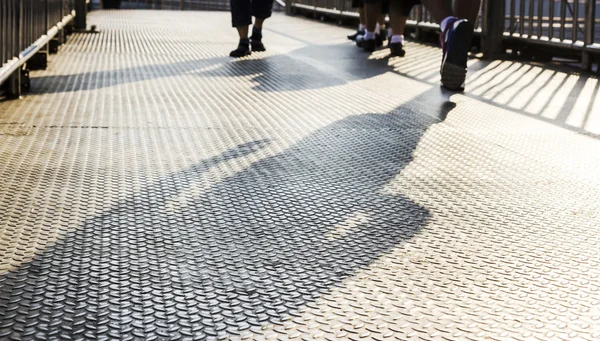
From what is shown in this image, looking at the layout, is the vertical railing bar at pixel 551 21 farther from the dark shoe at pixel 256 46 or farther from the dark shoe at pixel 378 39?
the dark shoe at pixel 256 46

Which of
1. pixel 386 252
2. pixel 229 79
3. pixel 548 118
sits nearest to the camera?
pixel 386 252

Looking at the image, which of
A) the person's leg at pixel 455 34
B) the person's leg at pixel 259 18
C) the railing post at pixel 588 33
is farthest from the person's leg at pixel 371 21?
the person's leg at pixel 455 34

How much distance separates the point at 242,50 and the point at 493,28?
2.29m

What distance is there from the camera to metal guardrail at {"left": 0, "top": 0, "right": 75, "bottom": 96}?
169 inches

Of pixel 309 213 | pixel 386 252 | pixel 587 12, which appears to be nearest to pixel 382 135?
pixel 309 213

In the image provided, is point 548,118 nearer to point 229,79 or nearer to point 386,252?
point 229,79

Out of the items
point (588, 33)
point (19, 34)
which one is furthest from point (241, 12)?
point (19, 34)

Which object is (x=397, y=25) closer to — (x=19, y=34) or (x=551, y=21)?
(x=551, y=21)

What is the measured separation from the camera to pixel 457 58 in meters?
5.40

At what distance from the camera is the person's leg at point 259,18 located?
8633 millimetres

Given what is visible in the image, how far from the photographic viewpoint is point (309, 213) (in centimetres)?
263

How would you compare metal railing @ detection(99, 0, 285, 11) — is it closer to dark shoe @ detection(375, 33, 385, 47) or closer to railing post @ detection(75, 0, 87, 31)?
railing post @ detection(75, 0, 87, 31)

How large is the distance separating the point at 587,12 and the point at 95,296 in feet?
20.1

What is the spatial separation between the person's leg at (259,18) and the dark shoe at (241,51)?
510 mm
